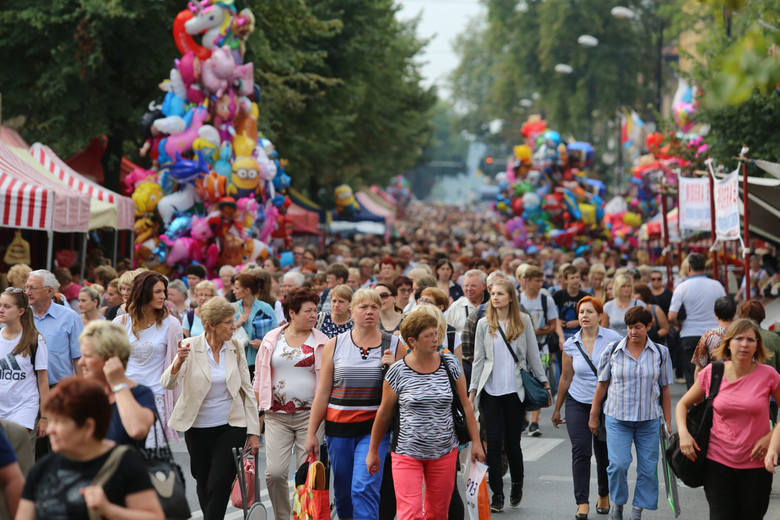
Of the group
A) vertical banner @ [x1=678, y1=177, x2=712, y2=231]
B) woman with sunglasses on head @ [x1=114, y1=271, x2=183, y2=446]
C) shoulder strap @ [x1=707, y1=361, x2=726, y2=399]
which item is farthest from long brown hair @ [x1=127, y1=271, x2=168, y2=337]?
vertical banner @ [x1=678, y1=177, x2=712, y2=231]

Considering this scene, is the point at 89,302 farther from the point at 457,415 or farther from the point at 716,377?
the point at 716,377

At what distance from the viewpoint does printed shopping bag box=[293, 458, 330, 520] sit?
23.4 feet

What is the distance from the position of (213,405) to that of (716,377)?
2918mm

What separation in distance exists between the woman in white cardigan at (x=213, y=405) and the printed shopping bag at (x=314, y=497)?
0.48 metres

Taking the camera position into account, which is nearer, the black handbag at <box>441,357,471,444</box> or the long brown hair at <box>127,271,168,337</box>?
the black handbag at <box>441,357,471,444</box>

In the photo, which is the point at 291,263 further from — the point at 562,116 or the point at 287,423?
the point at 562,116

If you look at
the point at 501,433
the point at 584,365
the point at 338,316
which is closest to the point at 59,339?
the point at 338,316

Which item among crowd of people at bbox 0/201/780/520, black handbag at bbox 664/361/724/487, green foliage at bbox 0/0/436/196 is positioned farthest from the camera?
green foliage at bbox 0/0/436/196

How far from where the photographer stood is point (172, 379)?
730 centimetres

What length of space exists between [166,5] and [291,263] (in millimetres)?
5373

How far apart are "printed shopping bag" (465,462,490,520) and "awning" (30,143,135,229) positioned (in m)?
11.6

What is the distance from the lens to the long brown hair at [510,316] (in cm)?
929

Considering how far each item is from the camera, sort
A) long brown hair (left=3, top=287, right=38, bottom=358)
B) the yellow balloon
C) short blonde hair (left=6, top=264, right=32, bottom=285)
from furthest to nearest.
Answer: the yellow balloon
short blonde hair (left=6, top=264, right=32, bottom=285)
long brown hair (left=3, top=287, right=38, bottom=358)

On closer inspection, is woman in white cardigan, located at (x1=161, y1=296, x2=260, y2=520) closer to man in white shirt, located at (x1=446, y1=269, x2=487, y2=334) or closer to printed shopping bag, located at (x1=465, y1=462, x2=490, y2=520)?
printed shopping bag, located at (x1=465, y1=462, x2=490, y2=520)
